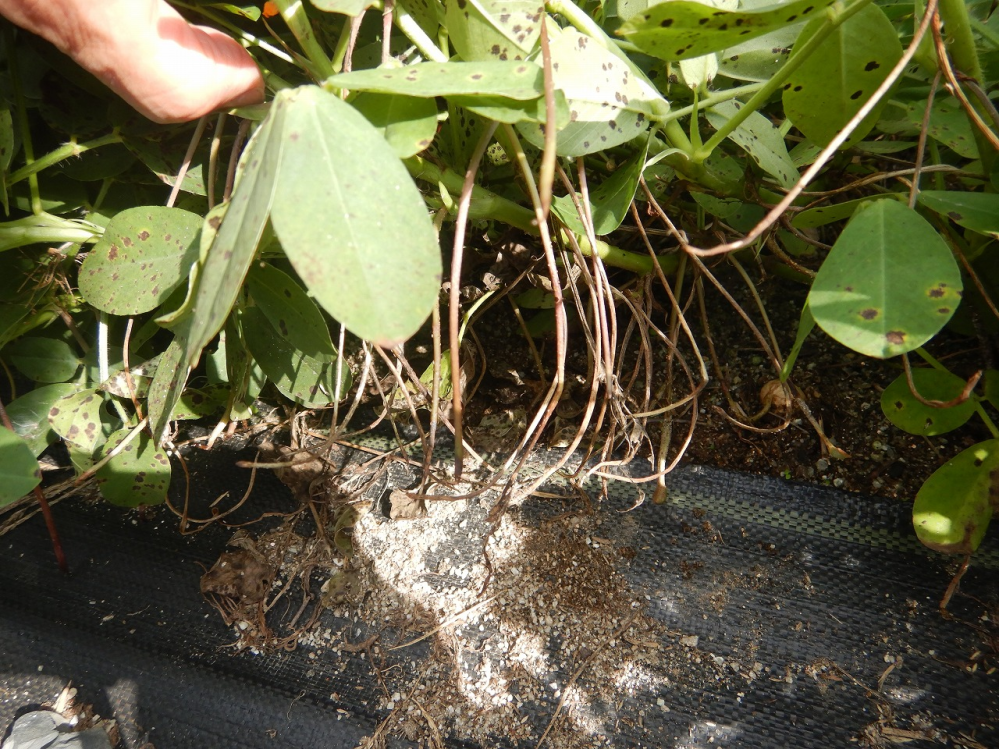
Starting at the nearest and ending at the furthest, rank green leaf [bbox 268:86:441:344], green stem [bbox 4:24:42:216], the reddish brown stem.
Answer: green leaf [bbox 268:86:441:344], green stem [bbox 4:24:42:216], the reddish brown stem

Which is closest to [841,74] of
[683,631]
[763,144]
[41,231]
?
[763,144]

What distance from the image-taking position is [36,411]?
85cm

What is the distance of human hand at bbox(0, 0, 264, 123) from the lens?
50 centimetres

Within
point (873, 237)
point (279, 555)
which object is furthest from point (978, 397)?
point (279, 555)

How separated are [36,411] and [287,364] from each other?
441 millimetres

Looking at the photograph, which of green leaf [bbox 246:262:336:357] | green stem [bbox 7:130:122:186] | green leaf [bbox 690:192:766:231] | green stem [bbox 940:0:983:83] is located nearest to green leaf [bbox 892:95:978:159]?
green stem [bbox 940:0:983:83]

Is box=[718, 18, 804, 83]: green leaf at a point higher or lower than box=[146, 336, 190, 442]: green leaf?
higher

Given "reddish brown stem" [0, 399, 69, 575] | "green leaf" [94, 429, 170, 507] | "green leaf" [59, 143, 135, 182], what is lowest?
"reddish brown stem" [0, 399, 69, 575]

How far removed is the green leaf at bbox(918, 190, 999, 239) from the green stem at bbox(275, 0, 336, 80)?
57 centimetres

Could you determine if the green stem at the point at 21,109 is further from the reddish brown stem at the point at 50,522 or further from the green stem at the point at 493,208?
the green stem at the point at 493,208

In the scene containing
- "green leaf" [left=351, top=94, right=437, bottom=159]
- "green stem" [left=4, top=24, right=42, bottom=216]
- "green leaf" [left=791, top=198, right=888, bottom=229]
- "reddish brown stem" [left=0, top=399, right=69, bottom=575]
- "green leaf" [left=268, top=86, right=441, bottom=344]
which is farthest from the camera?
"reddish brown stem" [left=0, top=399, right=69, bottom=575]

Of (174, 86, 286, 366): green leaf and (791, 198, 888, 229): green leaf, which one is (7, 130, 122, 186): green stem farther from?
(791, 198, 888, 229): green leaf

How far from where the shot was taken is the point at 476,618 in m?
0.76

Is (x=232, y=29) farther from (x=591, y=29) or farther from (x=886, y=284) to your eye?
(x=886, y=284)
